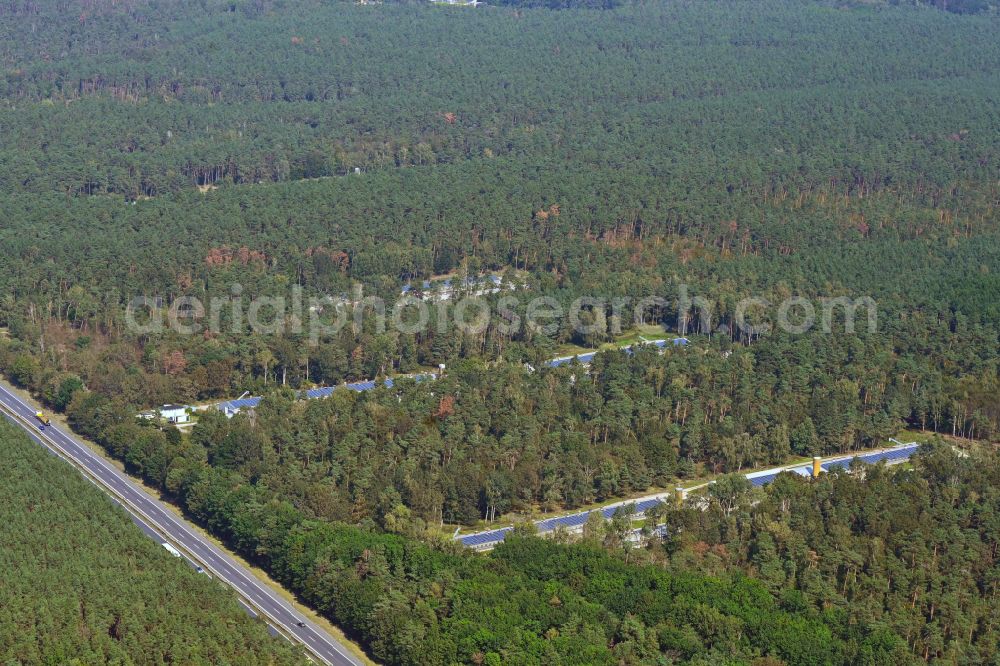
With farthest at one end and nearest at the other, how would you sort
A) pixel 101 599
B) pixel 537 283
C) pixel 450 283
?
pixel 450 283, pixel 537 283, pixel 101 599

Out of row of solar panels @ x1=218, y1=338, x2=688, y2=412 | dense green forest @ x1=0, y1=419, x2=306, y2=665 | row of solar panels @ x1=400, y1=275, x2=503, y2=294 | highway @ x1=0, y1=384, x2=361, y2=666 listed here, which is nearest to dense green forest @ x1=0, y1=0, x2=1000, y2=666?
highway @ x1=0, y1=384, x2=361, y2=666

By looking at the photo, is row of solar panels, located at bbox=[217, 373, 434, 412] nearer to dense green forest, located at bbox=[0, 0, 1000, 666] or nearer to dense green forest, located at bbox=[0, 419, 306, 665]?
dense green forest, located at bbox=[0, 0, 1000, 666]

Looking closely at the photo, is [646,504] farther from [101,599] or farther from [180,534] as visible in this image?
[101,599]

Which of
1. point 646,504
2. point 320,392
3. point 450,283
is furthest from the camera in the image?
point 450,283

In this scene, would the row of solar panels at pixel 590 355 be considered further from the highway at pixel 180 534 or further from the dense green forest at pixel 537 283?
the highway at pixel 180 534

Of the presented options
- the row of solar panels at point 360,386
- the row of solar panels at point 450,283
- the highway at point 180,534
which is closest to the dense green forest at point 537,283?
the highway at point 180,534

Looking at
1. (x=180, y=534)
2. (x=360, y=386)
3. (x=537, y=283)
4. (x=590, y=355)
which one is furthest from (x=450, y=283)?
(x=180, y=534)
